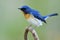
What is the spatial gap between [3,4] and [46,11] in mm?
603

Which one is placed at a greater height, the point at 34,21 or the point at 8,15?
the point at 8,15

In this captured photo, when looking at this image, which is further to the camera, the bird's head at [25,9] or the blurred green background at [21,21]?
the blurred green background at [21,21]

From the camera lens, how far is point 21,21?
3.36 m

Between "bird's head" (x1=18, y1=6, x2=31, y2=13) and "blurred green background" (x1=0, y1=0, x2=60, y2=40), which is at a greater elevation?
"blurred green background" (x1=0, y1=0, x2=60, y2=40)

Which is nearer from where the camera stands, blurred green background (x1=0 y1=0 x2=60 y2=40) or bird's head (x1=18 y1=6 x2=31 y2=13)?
bird's head (x1=18 y1=6 x2=31 y2=13)

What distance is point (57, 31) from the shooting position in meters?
3.44

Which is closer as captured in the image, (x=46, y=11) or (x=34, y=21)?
(x=34, y=21)

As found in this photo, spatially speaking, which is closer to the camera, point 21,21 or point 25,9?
point 25,9

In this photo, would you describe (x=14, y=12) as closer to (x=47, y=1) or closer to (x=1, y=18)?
(x=1, y=18)

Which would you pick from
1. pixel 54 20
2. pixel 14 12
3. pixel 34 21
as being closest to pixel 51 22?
pixel 54 20

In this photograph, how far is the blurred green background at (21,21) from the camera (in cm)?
327

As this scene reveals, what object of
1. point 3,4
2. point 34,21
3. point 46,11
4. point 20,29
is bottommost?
point 34,21

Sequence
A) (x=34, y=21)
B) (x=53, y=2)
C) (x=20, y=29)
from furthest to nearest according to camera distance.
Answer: (x=53, y=2), (x=20, y=29), (x=34, y=21)

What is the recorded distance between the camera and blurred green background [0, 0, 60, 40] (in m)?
3.27
